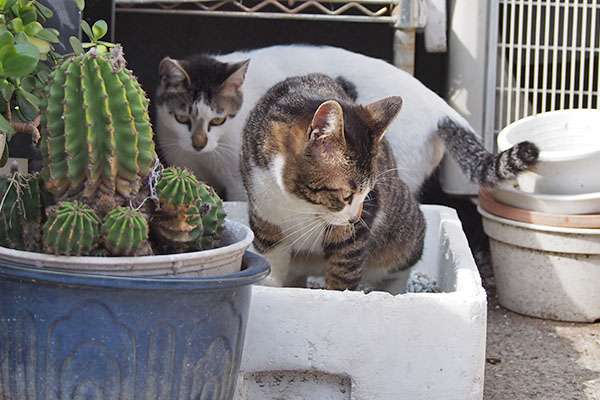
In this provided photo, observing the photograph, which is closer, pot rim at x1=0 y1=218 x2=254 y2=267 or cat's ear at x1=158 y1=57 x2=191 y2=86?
pot rim at x1=0 y1=218 x2=254 y2=267

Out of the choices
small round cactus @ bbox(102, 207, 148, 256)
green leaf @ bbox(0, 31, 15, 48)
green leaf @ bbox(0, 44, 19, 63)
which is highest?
green leaf @ bbox(0, 31, 15, 48)

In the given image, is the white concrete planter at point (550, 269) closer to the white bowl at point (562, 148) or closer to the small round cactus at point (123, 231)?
the white bowl at point (562, 148)

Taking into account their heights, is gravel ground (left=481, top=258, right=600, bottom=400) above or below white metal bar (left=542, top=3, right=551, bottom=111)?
below

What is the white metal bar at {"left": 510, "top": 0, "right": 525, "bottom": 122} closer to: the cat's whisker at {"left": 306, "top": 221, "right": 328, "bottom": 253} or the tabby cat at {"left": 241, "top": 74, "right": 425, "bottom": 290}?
the tabby cat at {"left": 241, "top": 74, "right": 425, "bottom": 290}

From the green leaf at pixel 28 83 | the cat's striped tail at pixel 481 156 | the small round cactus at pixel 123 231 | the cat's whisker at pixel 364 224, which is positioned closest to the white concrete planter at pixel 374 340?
the cat's whisker at pixel 364 224

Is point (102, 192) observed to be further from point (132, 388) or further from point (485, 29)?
point (485, 29)

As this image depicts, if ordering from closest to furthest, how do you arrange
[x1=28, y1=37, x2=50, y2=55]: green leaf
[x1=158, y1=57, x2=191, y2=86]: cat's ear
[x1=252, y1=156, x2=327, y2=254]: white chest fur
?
[x1=28, y1=37, x2=50, y2=55]: green leaf → [x1=252, y1=156, x2=327, y2=254]: white chest fur → [x1=158, y1=57, x2=191, y2=86]: cat's ear

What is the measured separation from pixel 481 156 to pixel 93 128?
186 centimetres

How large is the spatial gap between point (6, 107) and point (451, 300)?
43.7 inches

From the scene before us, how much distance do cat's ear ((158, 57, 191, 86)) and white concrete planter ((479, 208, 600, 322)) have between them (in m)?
1.32

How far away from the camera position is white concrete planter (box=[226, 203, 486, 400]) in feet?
5.93

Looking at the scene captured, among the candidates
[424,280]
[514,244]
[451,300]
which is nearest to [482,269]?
[514,244]

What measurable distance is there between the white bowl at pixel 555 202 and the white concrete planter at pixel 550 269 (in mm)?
72

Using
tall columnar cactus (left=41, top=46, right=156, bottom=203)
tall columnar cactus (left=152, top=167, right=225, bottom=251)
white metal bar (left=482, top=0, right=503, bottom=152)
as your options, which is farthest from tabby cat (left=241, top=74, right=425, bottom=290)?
white metal bar (left=482, top=0, right=503, bottom=152)
